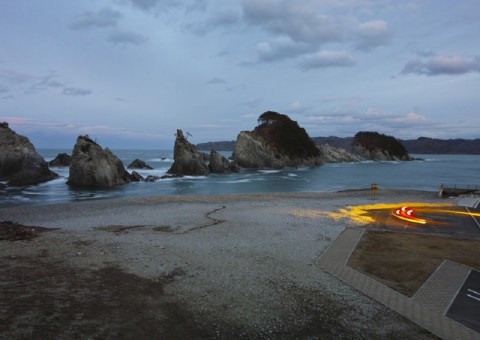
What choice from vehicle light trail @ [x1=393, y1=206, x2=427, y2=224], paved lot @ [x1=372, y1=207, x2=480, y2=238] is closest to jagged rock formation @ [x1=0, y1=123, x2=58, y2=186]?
paved lot @ [x1=372, y1=207, x2=480, y2=238]

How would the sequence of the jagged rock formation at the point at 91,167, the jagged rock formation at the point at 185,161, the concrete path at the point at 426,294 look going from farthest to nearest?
the jagged rock formation at the point at 185,161 < the jagged rock formation at the point at 91,167 < the concrete path at the point at 426,294

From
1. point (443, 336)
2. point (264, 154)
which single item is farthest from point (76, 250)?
point (264, 154)

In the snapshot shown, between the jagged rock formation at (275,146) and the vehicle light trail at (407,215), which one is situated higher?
the jagged rock formation at (275,146)

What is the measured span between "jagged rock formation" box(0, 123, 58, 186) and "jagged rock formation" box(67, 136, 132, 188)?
527 cm

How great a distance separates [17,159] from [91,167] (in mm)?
11279

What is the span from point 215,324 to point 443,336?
510 centimetres

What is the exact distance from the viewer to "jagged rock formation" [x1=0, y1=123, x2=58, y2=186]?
2021 inches

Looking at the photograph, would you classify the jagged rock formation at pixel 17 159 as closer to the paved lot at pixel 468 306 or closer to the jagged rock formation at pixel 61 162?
the jagged rock formation at pixel 61 162

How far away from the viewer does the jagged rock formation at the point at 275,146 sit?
314 feet

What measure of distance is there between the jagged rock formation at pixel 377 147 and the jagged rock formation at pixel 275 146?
189ft

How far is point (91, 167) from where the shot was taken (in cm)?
5016

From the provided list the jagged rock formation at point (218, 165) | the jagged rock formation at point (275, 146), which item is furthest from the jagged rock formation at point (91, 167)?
the jagged rock formation at point (275, 146)

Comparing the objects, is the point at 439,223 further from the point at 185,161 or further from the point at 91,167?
the point at 185,161

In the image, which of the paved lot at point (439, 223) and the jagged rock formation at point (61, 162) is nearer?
the paved lot at point (439, 223)
